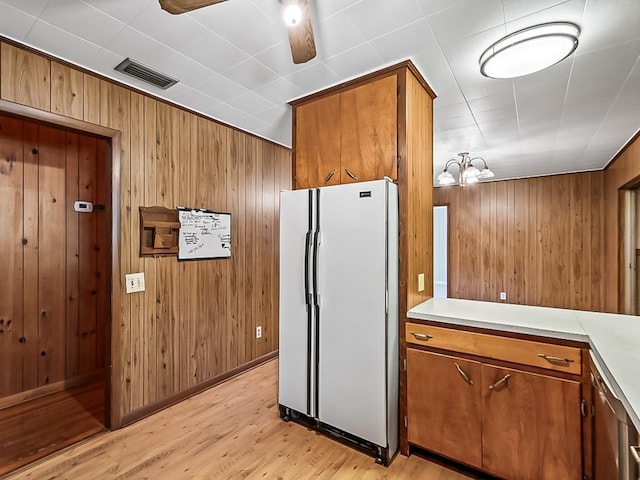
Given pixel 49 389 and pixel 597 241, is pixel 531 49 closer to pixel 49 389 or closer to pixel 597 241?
pixel 49 389

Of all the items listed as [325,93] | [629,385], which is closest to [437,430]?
[629,385]

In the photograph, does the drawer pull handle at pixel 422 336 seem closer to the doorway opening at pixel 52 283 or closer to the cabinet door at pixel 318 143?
the cabinet door at pixel 318 143

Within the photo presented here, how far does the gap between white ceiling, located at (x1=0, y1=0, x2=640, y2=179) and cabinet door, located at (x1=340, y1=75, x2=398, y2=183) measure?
150 millimetres

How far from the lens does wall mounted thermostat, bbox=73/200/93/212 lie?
10.4ft

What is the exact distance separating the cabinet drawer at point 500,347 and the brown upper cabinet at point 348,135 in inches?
40.2

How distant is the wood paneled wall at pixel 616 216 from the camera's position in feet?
12.2

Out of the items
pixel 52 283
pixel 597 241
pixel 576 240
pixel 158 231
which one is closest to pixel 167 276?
pixel 158 231

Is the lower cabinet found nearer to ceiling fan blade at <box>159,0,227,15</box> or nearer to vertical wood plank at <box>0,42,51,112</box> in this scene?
ceiling fan blade at <box>159,0,227,15</box>

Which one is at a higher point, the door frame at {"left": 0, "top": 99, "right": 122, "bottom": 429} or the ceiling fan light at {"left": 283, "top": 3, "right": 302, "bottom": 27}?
the ceiling fan light at {"left": 283, "top": 3, "right": 302, "bottom": 27}

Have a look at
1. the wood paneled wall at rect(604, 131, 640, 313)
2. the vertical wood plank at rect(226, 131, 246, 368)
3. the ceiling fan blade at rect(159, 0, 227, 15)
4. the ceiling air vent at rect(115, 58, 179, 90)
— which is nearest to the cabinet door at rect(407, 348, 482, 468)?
the vertical wood plank at rect(226, 131, 246, 368)

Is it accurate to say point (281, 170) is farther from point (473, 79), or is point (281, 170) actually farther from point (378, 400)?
point (378, 400)

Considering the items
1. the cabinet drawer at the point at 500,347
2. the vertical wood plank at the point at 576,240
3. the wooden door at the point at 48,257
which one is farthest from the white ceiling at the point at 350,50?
the vertical wood plank at the point at 576,240

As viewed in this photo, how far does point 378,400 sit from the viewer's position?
6.66 feet

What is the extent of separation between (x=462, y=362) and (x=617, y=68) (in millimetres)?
2147
